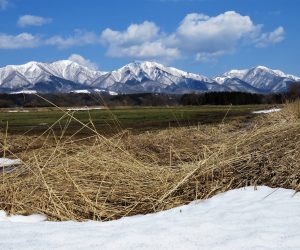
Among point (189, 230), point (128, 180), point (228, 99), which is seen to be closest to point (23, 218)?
point (128, 180)

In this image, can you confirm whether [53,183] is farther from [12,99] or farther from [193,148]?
[12,99]

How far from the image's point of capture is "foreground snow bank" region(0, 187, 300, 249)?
4.00 m

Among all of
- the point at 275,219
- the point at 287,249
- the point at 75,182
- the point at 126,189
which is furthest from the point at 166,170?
the point at 287,249

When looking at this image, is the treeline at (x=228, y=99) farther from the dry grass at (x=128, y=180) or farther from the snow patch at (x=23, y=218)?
the snow patch at (x=23, y=218)

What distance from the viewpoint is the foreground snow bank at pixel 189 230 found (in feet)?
13.1

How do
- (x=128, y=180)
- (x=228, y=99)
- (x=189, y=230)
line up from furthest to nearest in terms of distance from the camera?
(x=228, y=99) < (x=128, y=180) < (x=189, y=230)

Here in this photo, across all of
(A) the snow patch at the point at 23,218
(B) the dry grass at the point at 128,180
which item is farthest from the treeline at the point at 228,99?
(A) the snow patch at the point at 23,218

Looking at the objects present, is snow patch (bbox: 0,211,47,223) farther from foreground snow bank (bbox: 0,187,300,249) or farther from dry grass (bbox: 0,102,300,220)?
foreground snow bank (bbox: 0,187,300,249)

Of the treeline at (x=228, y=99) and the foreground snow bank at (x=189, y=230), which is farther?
the treeline at (x=228, y=99)

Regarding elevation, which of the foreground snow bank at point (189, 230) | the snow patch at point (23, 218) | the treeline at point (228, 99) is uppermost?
the treeline at point (228, 99)

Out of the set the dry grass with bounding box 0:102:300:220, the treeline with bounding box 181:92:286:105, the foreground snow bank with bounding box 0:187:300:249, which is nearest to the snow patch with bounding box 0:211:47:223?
the dry grass with bounding box 0:102:300:220

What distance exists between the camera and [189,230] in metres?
4.32

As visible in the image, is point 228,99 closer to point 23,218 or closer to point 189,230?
point 23,218

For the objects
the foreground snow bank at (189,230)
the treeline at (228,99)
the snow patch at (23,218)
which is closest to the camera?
the foreground snow bank at (189,230)
